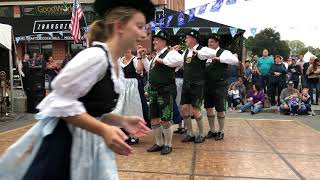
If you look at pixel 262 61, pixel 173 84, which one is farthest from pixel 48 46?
pixel 173 84

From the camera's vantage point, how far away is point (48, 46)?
29.3 meters

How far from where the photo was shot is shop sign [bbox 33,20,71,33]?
28.0m

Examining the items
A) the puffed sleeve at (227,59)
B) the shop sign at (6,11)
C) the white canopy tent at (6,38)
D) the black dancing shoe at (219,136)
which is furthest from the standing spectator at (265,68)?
the shop sign at (6,11)

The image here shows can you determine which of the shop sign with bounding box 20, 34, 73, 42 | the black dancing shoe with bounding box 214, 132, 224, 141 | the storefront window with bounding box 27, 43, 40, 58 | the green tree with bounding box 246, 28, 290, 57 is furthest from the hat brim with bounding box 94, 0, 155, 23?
the green tree with bounding box 246, 28, 290, 57

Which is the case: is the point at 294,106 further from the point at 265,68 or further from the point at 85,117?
the point at 85,117

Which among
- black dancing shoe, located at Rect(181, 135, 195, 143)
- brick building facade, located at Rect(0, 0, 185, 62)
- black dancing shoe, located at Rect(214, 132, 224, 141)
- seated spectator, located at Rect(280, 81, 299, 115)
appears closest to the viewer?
black dancing shoe, located at Rect(181, 135, 195, 143)

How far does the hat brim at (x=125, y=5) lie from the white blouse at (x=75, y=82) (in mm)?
275

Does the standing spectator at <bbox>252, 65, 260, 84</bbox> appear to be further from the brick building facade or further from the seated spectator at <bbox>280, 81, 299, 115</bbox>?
the brick building facade

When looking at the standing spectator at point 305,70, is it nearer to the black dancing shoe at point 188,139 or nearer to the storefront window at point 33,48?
the black dancing shoe at point 188,139

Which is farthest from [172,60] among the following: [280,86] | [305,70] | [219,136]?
[305,70]

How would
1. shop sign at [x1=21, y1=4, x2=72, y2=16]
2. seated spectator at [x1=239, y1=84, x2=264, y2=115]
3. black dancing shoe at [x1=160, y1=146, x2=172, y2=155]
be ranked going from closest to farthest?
1. black dancing shoe at [x1=160, y1=146, x2=172, y2=155]
2. seated spectator at [x1=239, y1=84, x2=264, y2=115]
3. shop sign at [x1=21, y1=4, x2=72, y2=16]

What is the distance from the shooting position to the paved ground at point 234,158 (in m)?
5.74

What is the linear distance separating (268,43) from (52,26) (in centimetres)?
5130

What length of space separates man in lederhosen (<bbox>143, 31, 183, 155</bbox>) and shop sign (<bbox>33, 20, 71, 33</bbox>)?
2187cm
